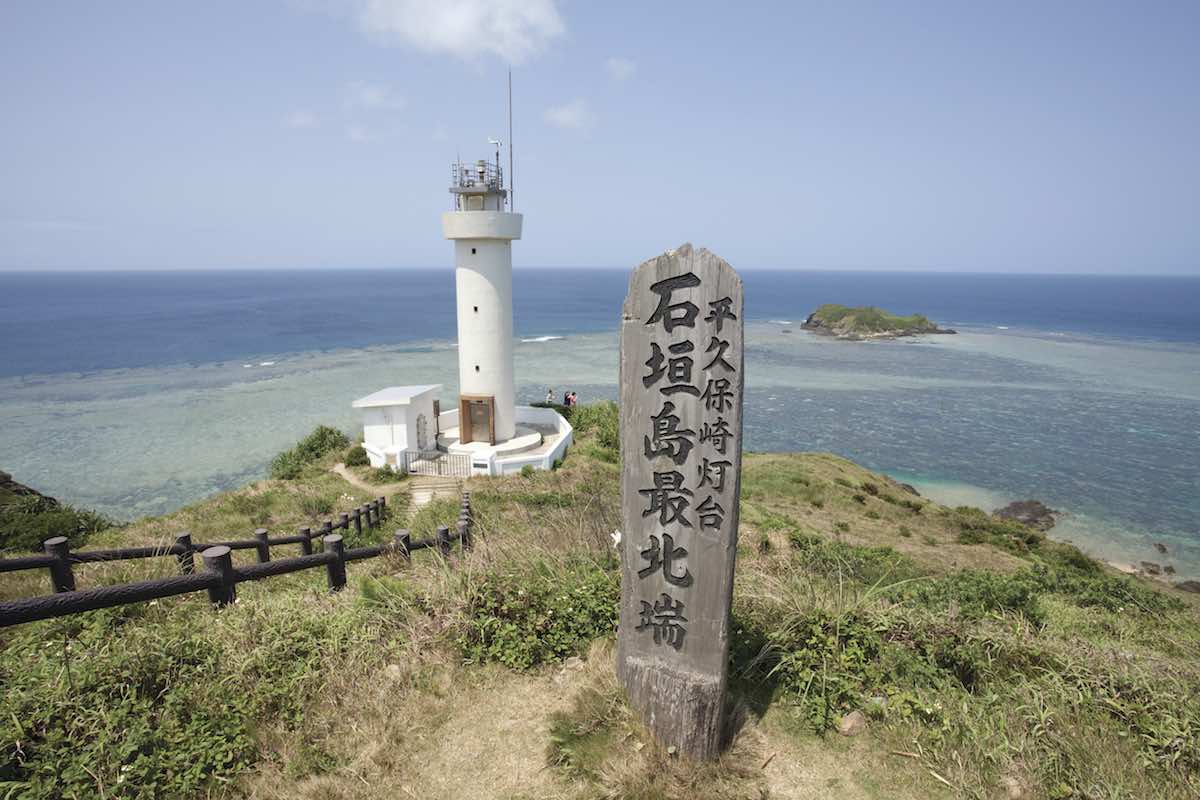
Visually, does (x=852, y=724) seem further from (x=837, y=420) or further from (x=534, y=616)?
(x=837, y=420)

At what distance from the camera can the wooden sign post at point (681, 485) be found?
11.0 feet

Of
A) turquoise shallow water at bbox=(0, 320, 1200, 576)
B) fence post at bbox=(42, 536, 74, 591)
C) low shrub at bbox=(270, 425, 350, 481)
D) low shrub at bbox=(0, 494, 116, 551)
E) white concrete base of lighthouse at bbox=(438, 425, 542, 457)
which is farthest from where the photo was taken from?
turquoise shallow water at bbox=(0, 320, 1200, 576)

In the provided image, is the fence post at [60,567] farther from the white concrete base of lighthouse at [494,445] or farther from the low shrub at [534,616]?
the white concrete base of lighthouse at [494,445]

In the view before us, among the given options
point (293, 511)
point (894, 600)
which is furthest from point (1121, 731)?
point (293, 511)

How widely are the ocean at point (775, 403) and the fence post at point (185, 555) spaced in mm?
17116

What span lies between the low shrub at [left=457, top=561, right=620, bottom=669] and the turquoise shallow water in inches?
765

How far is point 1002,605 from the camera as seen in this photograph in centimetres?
609

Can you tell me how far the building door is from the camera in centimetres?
1766

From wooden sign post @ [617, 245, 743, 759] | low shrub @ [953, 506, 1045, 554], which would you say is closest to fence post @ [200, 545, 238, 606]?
wooden sign post @ [617, 245, 743, 759]

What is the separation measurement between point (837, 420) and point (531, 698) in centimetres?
3096

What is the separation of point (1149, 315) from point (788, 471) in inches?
4570

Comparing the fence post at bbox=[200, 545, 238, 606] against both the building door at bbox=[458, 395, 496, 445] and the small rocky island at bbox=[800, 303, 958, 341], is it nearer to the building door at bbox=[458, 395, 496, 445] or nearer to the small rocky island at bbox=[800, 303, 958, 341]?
the building door at bbox=[458, 395, 496, 445]

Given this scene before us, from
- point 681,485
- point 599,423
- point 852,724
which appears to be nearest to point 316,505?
point 599,423

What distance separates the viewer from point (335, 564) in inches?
196
